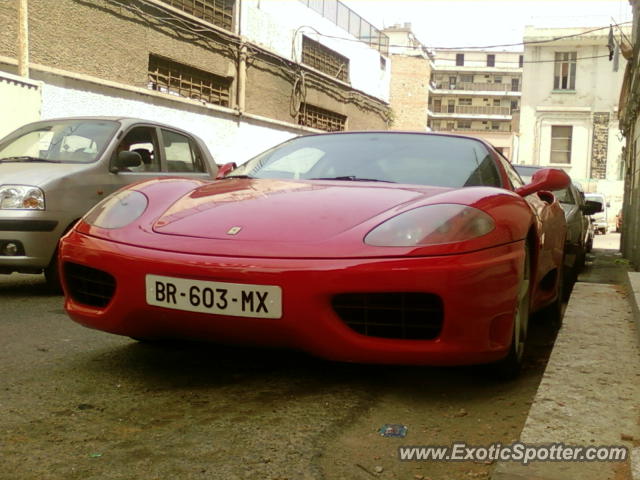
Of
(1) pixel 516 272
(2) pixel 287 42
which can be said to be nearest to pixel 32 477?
(1) pixel 516 272

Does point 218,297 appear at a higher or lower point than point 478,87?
lower

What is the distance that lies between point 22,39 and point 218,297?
11956 millimetres

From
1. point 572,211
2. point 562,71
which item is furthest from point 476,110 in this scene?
point 572,211

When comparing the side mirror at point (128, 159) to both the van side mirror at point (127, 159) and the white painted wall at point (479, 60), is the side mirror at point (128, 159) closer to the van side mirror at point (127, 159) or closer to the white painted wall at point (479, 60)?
the van side mirror at point (127, 159)

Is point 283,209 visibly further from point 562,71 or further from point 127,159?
point 562,71

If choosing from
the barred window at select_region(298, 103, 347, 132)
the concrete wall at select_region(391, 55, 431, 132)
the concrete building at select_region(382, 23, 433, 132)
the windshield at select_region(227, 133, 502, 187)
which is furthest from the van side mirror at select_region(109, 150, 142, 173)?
the concrete wall at select_region(391, 55, 431, 132)

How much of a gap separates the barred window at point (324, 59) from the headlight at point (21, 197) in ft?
64.5

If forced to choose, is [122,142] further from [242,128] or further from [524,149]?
[524,149]

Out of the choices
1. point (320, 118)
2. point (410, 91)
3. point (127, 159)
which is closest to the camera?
point (127, 159)

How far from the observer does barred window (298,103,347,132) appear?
24.6 metres

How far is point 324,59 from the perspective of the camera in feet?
84.8

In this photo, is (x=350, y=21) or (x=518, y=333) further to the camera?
(x=350, y=21)

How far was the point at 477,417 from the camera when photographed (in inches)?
102

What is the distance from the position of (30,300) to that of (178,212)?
2.57 m
